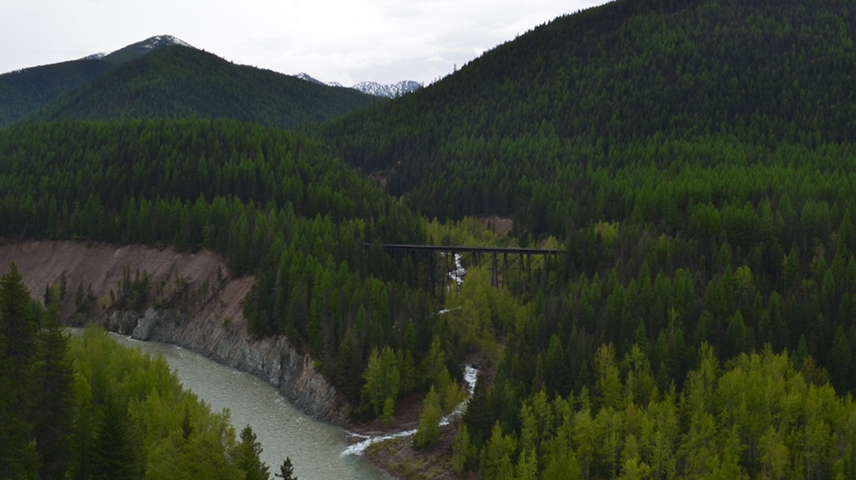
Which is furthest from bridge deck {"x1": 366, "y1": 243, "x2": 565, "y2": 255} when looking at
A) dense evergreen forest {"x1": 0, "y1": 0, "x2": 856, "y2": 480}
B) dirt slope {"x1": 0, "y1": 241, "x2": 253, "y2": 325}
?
dirt slope {"x1": 0, "y1": 241, "x2": 253, "y2": 325}

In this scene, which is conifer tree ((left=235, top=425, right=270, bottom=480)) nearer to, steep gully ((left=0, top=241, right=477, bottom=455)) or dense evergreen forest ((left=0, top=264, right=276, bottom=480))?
dense evergreen forest ((left=0, top=264, right=276, bottom=480))

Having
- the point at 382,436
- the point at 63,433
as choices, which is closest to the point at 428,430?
the point at 382,436

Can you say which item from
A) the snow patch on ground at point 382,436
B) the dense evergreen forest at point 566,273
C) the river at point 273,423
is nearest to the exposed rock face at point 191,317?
the river at point 273,423

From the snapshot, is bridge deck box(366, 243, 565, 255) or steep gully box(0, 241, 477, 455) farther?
bridge deck box(366, 243, 565, 255)

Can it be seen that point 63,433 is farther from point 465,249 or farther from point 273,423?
point 465,249

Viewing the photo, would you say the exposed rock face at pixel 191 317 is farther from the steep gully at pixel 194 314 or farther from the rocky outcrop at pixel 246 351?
the steep gully at pixel 194 314

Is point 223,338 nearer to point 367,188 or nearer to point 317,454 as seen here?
point 317,454

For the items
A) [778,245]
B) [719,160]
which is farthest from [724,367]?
[719,160]
